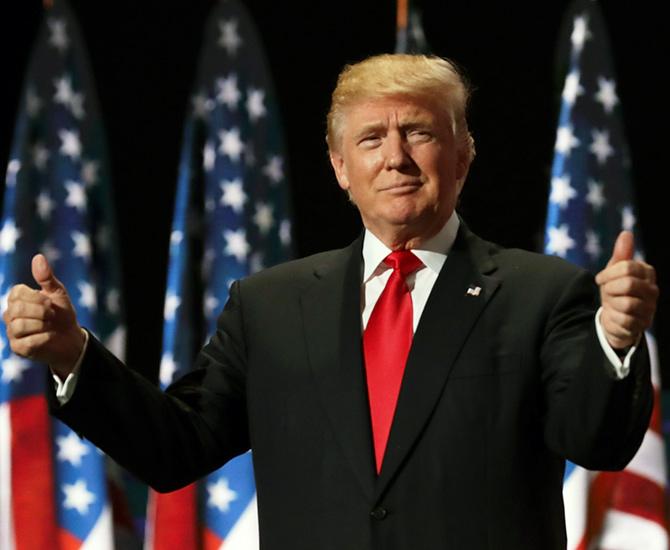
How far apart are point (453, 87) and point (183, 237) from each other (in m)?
2.46

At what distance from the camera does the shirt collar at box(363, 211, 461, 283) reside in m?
1.90

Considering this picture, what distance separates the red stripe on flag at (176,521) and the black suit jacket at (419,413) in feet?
7.47

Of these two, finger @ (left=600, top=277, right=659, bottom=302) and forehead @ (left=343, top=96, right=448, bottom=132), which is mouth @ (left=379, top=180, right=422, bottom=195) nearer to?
forehead @ (left=343, top=96, right=448, bottom=132)

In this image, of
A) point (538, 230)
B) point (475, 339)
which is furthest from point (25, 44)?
point (475, 339)

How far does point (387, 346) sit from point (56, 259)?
2.76 metres

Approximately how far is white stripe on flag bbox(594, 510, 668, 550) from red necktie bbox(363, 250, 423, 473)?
2489mm

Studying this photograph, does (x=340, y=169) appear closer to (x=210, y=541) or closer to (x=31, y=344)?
(x=31, y=344)

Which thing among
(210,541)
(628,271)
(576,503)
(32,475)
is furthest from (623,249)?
(32,475)

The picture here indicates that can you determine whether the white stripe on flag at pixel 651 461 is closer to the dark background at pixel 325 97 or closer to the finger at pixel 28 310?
the dark background at pixel 325 97

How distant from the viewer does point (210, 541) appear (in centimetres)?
413

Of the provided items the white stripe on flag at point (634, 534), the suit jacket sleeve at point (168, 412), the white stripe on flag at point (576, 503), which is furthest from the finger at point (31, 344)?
the white stripe on flag at point (634, 534)

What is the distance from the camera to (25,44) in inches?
174

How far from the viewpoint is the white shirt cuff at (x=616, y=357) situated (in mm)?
1534

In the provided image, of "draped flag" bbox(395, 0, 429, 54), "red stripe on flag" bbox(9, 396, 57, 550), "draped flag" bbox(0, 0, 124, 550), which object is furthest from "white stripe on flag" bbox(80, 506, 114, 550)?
"draped flag" bbox(395, 0, 429, 54)
